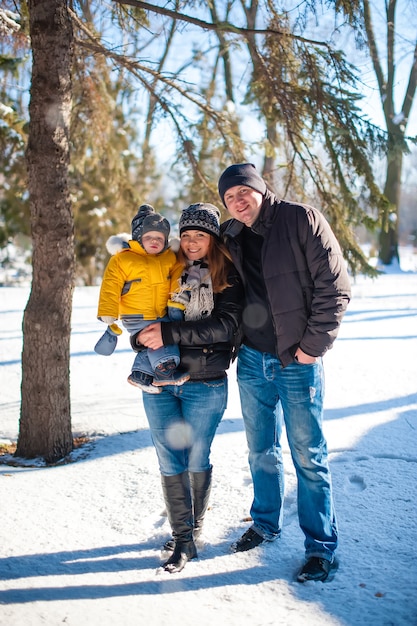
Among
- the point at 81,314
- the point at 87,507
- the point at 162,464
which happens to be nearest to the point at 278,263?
the point at 162,464

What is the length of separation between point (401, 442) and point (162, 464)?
216cm

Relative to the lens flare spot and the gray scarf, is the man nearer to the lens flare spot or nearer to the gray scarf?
the gray scarf

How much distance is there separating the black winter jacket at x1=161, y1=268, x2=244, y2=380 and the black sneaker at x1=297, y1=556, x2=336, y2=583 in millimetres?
1002

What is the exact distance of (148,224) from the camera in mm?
2617

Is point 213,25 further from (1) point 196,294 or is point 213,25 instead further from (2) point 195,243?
(1) point 196,294

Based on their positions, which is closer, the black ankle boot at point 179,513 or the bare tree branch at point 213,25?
the black ankle boot at point 179,513

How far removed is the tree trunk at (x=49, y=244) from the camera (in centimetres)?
363

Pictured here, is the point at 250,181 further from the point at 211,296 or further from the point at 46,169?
the point at 46,169

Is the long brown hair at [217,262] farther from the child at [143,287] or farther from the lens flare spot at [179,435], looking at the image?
the lens flare spot at [179,435]

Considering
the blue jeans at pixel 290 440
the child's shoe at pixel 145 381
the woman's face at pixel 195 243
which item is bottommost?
the blue jeans at pixel 290 440

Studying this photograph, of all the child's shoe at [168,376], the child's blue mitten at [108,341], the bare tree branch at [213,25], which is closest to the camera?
the child's shoe at [168,376]

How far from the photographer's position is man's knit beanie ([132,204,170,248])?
8.59 feet

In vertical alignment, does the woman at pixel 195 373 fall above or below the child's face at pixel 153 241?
below

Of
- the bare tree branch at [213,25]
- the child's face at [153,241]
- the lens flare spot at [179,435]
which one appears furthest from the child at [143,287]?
the bare tree branch at [213,25]
